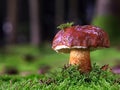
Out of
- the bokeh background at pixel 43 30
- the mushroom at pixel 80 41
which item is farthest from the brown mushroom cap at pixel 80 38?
the bokeh background at pixel 43 30

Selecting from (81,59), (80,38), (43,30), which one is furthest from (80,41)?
(43,30)

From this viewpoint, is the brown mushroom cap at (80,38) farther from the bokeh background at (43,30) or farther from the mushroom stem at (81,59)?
the bokeh background at (43,30)

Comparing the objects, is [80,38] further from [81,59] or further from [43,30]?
[43,30]

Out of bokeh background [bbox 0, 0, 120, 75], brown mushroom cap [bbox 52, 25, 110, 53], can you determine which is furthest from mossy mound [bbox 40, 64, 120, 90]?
bokeh background [bbox 0, 0, 120, 75]

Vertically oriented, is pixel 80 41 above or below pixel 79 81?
above

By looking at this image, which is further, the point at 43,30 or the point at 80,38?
the point at 43,30

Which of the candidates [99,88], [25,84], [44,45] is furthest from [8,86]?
[44,45]

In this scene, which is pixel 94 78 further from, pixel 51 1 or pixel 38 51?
pixel 51 1
